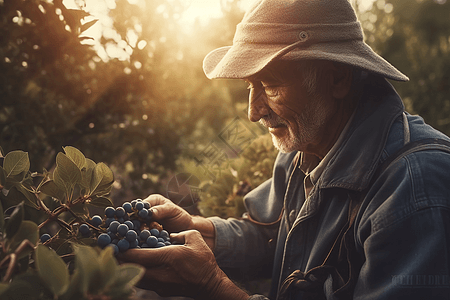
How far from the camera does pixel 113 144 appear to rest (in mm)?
3426

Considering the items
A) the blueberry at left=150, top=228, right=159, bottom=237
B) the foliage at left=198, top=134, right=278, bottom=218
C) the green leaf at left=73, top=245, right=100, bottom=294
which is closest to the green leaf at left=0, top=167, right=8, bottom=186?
Result: the green leaf at left=73, top=245, right=100, bottom=294

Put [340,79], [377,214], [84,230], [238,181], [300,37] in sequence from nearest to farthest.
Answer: [84,230], [377,214], [300,37], [340,79], [238,181]

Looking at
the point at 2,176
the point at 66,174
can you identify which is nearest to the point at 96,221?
the point at 66,174

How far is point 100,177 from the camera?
1.27 meters

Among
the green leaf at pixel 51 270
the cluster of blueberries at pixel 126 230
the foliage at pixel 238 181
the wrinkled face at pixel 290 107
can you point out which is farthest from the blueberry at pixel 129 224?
the foliage at pixel 238 181

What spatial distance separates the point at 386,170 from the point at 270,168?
1.56m

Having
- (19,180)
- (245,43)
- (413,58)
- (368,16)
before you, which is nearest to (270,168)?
(245,43)

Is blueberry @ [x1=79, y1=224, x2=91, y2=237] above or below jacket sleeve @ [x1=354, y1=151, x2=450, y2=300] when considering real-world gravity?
above

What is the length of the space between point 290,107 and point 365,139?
418 mm

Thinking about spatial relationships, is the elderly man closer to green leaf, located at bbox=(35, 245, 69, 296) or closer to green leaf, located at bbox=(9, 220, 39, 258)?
green leaf, located at bbox=(9, 220, 39, 258)

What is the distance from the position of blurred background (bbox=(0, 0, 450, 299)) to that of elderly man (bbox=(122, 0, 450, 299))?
2.90 ft

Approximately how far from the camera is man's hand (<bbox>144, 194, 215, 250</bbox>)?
75.4 inches

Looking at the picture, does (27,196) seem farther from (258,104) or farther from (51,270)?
(258,104)

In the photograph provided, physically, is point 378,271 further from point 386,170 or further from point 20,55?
point 20,55
